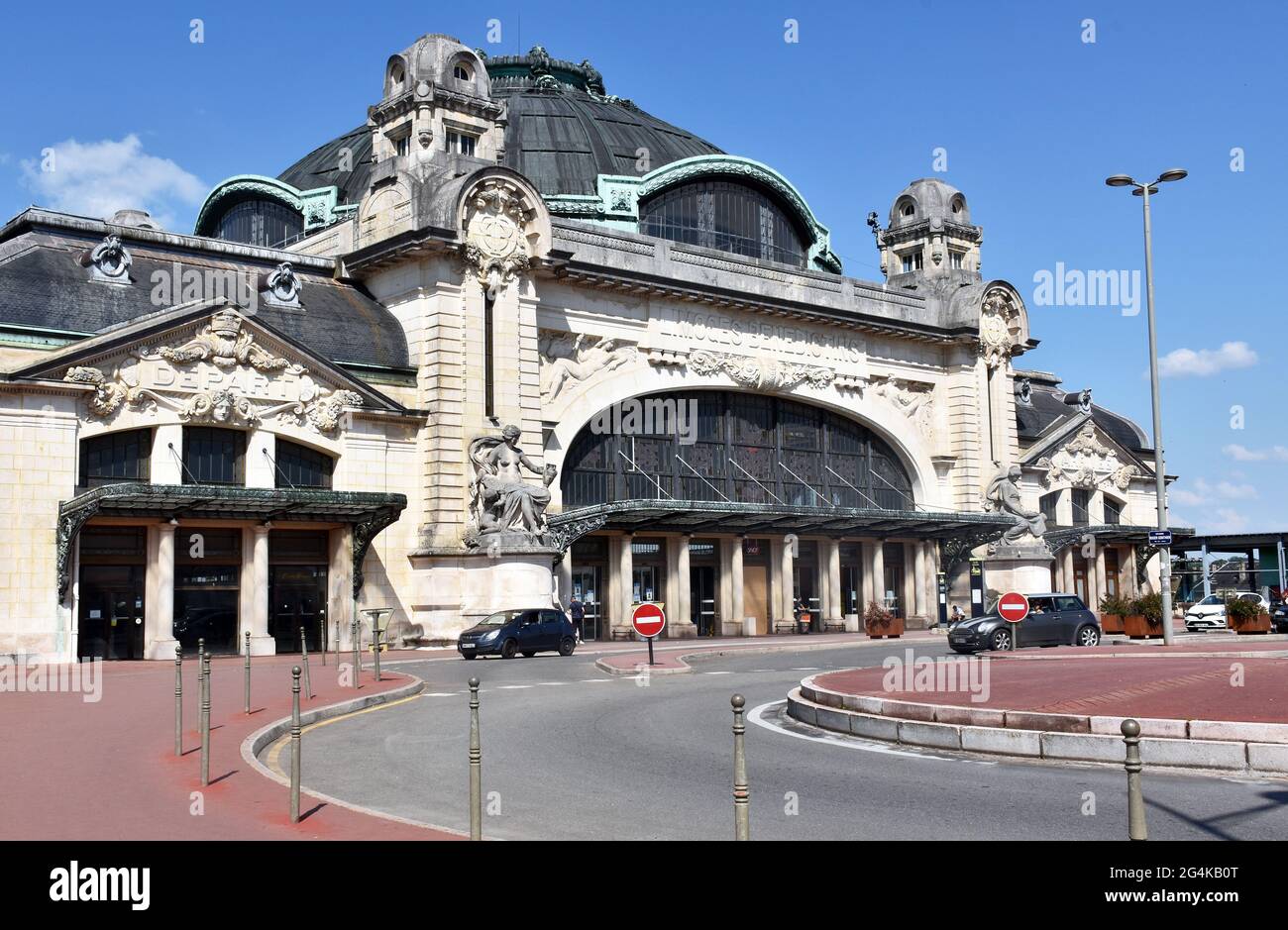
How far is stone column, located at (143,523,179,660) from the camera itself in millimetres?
35125

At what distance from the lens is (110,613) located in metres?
35.2

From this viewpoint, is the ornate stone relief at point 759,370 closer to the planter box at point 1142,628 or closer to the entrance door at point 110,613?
the planter box at point 1142,628

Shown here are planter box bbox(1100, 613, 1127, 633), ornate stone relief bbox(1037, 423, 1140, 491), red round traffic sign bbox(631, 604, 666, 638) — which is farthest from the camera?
ornate stone relief bbox(1037, 423, 1140, 491)

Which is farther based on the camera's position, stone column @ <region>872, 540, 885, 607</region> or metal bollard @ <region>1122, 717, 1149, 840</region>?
stone column @ <region>872, 540, 885, 607</region>

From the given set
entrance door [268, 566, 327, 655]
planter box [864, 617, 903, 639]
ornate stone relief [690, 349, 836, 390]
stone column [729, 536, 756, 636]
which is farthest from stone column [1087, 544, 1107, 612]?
entrance door [268, 566, 327, 655]

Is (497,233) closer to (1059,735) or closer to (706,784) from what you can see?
(1059,735)

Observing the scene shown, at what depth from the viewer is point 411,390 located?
138ft

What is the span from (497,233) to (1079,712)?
3063 centimetres

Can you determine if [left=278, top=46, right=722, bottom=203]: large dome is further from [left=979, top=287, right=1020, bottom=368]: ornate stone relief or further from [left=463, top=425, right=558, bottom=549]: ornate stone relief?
[left=463, top=425, right=558, bottom=549]: ornate stone relief

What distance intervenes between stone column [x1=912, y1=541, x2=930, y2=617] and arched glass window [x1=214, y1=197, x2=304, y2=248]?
97.2ft

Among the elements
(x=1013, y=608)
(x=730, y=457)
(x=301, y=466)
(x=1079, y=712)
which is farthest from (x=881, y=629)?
(x=1079, y=712)

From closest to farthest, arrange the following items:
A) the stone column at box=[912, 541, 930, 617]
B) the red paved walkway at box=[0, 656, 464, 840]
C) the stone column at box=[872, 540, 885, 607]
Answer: the red paved walkway at box=[0, 656, 464, 840] → the stone column at box=[872, 540, 885, 607] → the stone column at box=[912, 541, 930, 617]
